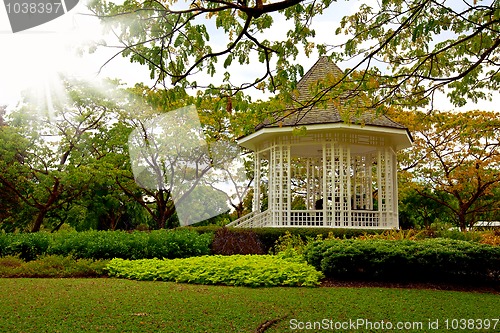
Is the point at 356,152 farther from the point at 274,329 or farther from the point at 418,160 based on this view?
the point at 274,329

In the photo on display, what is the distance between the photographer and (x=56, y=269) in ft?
32.2

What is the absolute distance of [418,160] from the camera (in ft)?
78.2

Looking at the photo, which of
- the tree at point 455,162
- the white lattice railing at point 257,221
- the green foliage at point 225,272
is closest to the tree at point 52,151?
the white lattice railing at point 257,221

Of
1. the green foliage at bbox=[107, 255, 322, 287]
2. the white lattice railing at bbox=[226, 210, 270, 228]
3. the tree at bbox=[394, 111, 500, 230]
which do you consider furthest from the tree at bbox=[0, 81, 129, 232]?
the tree at bbox=[394, 111, 500, 230]

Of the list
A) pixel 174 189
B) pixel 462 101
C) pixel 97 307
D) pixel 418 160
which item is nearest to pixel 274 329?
pixel 97 307

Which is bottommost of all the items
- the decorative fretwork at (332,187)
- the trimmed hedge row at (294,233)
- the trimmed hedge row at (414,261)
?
the trimmed hedge row at (414,261)

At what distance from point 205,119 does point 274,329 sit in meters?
17.9

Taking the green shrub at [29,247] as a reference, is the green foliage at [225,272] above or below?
below

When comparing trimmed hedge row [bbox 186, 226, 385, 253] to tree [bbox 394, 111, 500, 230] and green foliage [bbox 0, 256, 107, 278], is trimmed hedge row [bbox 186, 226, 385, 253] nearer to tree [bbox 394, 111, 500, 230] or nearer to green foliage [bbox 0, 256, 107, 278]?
green foliage [bbox 0, 256, 107, 278]

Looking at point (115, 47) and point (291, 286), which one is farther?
point (291, 286)

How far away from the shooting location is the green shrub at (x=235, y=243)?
498 inches

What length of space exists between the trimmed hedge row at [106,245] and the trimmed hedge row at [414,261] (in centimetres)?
431

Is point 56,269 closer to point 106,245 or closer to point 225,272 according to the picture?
point 106,245

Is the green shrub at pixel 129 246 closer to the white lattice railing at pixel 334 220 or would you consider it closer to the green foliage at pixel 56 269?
the green foliage at pixel 56 269
